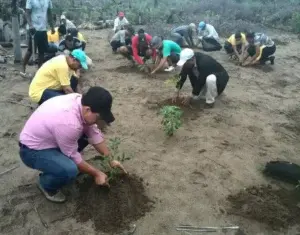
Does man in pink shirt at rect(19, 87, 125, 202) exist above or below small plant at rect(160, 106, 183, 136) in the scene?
above

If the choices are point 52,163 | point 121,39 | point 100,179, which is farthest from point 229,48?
point 52,163

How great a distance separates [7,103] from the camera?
577cm

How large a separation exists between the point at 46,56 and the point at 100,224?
550 centimetres

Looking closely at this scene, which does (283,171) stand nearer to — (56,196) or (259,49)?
(56,196)

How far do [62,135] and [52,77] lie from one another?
7.15 ft

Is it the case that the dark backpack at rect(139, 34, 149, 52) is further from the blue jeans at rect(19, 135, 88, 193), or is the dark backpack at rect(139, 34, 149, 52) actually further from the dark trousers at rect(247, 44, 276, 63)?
the blue jeans at rect(19, 135, 88, 193)

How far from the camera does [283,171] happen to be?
3930mm

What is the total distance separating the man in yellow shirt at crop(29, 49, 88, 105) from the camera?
4.75 metres

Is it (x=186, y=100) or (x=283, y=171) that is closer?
(x=283, y=171)

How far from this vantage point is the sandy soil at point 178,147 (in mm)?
3285

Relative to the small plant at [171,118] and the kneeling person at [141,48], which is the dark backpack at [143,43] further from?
the small plant at [171,118]

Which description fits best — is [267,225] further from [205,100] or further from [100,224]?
[205,100]

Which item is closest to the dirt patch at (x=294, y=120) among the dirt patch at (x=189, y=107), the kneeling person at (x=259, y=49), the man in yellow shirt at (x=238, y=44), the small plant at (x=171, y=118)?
the dirt patch at (x=189, y=107)

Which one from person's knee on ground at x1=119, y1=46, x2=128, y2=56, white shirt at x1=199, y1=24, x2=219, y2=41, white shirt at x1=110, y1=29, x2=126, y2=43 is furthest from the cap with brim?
white shirt at x1=199, y1=24, x2=219, y2=41
